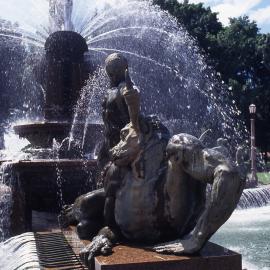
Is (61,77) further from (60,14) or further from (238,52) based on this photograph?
(238,52)

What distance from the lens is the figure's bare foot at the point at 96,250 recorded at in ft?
11.0

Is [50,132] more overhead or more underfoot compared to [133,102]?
more overhead

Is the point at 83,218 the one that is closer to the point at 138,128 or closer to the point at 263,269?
the point at 138,128

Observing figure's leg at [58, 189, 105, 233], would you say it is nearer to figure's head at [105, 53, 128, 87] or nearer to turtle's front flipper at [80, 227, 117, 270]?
turtle's front flipper at [80, 227, 117, 270]

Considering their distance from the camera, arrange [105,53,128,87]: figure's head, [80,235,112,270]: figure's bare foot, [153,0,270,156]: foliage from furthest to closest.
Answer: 1. [153,0,270,156]: foliage
2. [105,53,128,87]: figure's head
3. [80,235,112,270]: figure's bare foot

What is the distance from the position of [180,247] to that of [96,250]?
1.82 feet

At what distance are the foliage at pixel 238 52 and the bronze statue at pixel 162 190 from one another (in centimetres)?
3164

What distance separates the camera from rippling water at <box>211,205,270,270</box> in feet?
22.1

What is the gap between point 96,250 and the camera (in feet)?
11.1

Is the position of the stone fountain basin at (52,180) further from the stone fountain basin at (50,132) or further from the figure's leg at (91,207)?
the figure's leg at (91,207)

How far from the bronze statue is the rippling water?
9.21 ft

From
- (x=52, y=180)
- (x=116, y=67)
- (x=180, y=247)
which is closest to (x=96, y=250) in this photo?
(x=180, y=247)

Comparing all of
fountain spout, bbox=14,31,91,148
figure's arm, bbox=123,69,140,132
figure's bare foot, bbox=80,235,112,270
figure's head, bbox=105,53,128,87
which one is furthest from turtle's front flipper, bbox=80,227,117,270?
fountain spout, bbox=14,31,91,148

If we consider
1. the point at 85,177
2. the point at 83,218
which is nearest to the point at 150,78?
the point at 85,177
